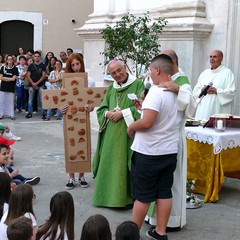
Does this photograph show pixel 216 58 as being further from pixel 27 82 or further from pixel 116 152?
pixel 27 82

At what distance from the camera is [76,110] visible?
21.1 feet

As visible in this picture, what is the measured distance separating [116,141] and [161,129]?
3.85 feet

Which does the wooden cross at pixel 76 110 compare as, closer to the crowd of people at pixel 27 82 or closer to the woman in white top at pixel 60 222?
the woman in white top at pixel 60 222

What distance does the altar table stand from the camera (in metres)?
5.98

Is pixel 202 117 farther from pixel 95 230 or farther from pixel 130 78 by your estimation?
pixel 95 230

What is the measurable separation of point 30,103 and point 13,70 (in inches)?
39.6

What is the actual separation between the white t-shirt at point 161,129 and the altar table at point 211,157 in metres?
1.34

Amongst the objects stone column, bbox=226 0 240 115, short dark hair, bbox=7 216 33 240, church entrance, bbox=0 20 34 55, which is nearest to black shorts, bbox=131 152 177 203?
short dark hair, bbox=7 216 33 240

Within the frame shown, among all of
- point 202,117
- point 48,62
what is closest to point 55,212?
point 202,117

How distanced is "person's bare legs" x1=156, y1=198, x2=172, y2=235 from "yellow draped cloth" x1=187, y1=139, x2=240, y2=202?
4.73 ft

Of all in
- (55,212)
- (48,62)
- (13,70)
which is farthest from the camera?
(48,62)

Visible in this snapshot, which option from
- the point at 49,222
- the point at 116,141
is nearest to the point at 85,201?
the point at 116,141

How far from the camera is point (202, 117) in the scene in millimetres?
7785

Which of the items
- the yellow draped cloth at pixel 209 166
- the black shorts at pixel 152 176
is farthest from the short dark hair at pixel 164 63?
the yellow draped cloth at pixel 209 166
